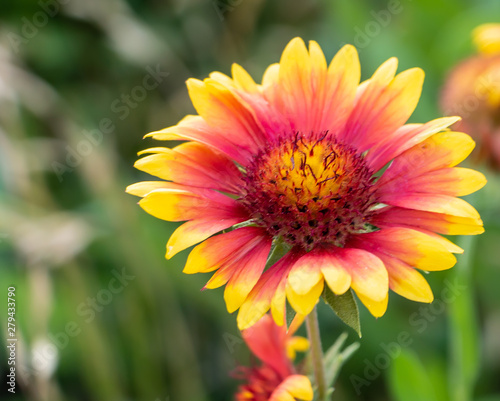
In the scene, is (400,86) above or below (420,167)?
above

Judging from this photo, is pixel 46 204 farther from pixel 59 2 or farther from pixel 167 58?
pixel 59 2

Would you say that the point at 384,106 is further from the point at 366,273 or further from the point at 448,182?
the point at 366,273

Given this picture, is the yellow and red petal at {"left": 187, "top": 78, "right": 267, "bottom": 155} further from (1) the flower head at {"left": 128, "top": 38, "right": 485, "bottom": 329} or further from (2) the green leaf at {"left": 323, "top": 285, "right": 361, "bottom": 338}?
(2) the green leaf at {"left": 323, "top": 285, "right": 361, "bottom": 338}

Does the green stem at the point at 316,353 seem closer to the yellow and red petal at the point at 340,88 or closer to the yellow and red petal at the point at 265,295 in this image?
the yellow and red petal at the point at 265,295

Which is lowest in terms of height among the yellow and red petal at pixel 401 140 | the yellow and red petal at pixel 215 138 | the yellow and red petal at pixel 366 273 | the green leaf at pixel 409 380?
the green leaf at pixel 409 380

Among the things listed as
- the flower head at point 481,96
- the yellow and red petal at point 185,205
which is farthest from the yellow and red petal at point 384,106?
the flower head at point 481,96

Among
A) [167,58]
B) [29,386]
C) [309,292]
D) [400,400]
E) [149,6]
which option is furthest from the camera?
[149,6]

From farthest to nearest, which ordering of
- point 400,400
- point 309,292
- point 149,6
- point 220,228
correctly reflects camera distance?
point 149,6 → point 400,400 → point 220,228 → point 309,292

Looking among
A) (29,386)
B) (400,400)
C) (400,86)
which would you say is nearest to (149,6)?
(29,386)
